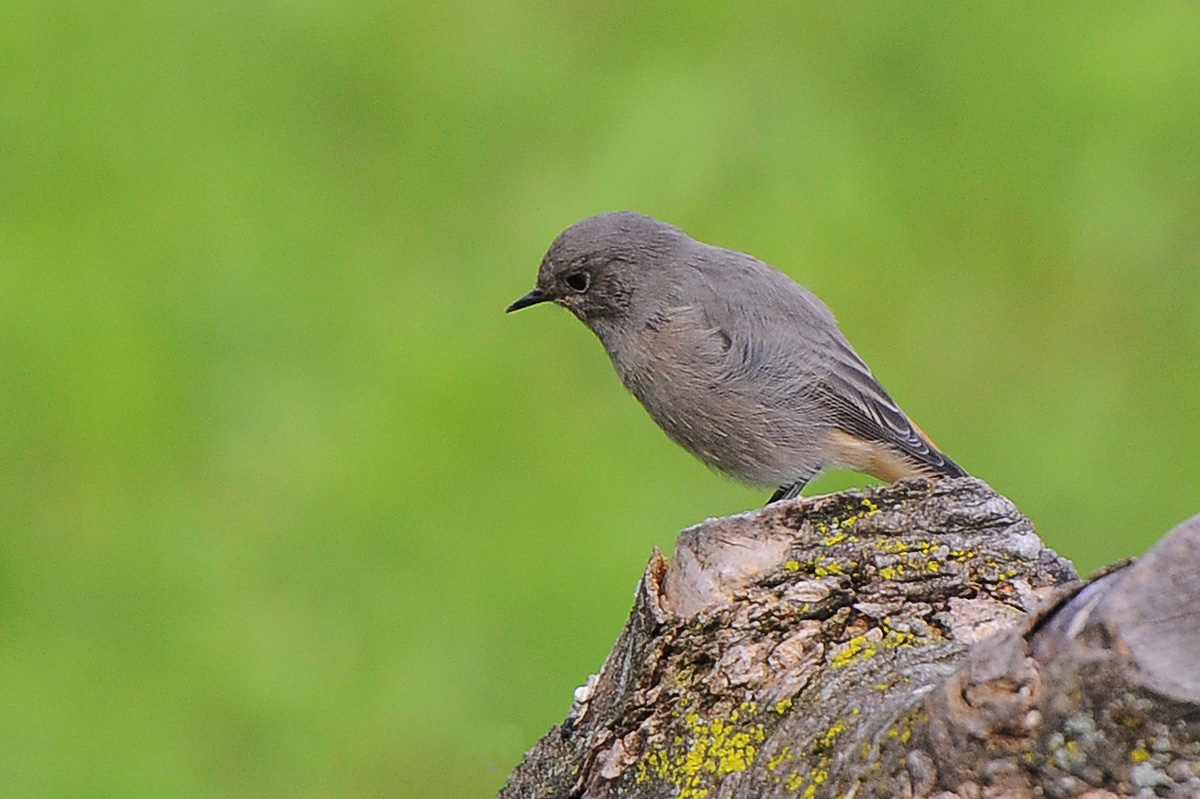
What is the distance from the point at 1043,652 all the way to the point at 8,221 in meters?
7.08

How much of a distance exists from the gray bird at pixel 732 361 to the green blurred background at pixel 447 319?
53.1 inches

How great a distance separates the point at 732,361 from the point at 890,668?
2.73 meters

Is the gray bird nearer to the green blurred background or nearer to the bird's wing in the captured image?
the bird's wing

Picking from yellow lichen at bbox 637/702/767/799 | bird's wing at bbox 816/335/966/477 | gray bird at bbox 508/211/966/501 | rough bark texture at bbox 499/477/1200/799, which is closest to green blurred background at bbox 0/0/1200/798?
gray bird at bbox 508/211/966/501

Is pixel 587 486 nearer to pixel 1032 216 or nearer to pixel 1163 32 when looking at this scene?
pixel 1032 216

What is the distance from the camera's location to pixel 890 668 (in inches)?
139

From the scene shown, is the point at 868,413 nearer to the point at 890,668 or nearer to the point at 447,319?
the point at 890,668

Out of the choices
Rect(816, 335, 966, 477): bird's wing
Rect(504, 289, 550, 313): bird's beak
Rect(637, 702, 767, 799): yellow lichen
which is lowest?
Rect(637, 702, 767, 799): yellow lichen

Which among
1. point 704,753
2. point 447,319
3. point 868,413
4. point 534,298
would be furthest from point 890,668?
point 447,319

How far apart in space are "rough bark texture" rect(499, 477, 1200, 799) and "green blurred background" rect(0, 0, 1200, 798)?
2.70 metres

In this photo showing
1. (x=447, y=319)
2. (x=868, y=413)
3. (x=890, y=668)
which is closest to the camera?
(x=890, y=668)

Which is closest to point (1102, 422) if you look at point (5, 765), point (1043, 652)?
point (5, 765)

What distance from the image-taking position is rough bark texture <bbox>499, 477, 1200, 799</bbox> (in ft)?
8.67

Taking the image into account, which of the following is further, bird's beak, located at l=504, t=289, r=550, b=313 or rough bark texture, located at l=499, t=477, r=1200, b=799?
bird's beak, located at l=504, t=289, r=550, b=313
